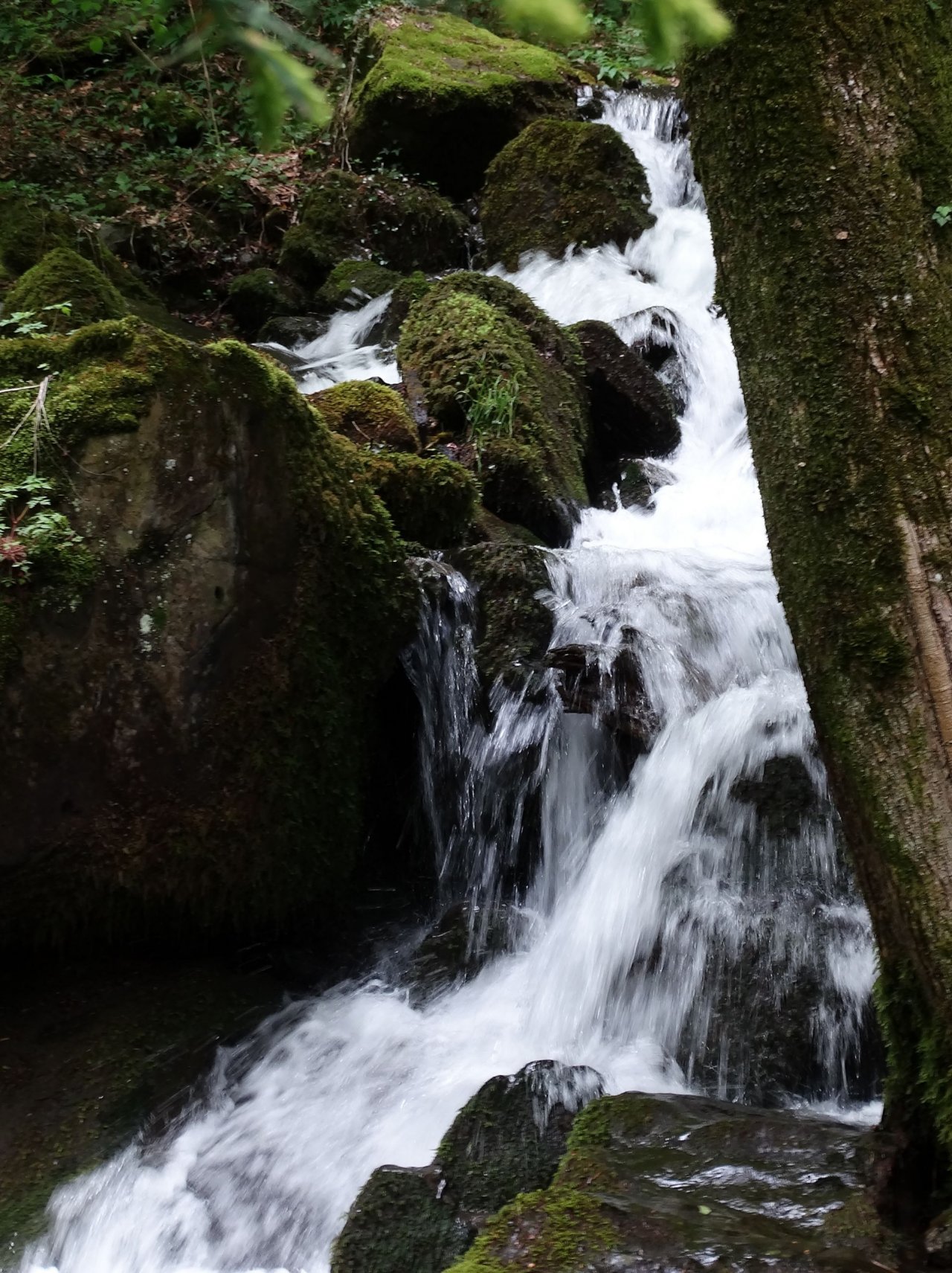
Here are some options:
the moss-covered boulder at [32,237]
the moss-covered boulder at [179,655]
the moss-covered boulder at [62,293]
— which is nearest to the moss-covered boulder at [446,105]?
the moss-covered boulder at [32,237]

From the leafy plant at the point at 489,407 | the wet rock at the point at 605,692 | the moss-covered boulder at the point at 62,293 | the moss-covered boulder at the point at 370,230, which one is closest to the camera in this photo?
the wet rock at the point at 605,692

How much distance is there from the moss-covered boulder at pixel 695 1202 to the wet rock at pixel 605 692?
205 centimetres

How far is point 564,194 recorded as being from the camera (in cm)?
1128

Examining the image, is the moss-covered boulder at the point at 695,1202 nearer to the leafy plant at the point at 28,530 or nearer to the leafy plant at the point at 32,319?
the leafy plant at the point at 28,530

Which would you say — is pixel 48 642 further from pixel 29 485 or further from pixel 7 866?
pixel 7 866

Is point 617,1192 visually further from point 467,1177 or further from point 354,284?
point 354,284

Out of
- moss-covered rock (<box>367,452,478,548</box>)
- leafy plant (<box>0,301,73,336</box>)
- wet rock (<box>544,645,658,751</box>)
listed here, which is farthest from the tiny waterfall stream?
leafy plant (<box>0,301,73,336</box>)

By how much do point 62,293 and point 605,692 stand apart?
143 inches

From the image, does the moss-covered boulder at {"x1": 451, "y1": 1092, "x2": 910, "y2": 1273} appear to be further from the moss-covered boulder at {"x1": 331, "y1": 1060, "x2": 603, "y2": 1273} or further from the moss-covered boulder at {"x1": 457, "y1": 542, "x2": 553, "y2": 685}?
the moss-covered boulder at {"x1": 457, "y1": 542, "x2": 553, "y2": 685}

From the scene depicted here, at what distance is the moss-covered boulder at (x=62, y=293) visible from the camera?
533cm

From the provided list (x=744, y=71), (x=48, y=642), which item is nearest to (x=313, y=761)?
(x=48, y=642)

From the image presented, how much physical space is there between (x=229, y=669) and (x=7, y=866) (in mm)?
1008

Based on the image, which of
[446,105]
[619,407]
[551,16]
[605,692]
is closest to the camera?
[551,16]

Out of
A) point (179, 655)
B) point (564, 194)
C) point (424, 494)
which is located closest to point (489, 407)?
point (424, 494)
